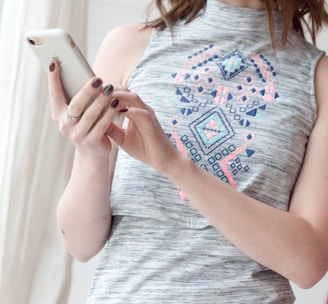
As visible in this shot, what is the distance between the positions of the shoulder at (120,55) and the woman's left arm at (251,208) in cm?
17

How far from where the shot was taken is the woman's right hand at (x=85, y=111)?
2.79ft

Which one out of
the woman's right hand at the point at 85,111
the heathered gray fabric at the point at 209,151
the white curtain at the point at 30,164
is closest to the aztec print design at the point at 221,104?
the heathered gray fabric at the point at 209,151

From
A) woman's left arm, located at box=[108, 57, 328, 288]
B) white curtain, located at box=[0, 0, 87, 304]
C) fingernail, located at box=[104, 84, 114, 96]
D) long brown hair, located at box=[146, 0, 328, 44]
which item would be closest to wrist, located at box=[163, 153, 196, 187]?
woman's left arm, located at box=[108, 57, 328, 288]

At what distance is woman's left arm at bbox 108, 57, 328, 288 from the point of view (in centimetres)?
90

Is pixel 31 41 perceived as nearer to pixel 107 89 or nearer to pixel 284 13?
pixel 107 89

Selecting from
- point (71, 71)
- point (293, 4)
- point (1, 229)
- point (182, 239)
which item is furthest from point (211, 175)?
point (1, 229)

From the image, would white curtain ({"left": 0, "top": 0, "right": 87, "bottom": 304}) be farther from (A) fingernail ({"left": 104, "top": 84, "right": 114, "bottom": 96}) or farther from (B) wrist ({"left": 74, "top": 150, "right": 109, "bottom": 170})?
(A) fingernail ({"left": 104, "top": 84, "right": 114, "bottom": 96})

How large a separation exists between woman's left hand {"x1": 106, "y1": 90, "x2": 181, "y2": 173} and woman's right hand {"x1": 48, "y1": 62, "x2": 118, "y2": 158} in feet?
0.05

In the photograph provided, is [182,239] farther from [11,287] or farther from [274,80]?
[11,287]

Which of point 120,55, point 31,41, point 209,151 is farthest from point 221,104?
point 31,41

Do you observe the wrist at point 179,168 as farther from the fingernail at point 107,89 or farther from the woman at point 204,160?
the fingernail at point 107,89

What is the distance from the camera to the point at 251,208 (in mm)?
936

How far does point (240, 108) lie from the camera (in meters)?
1.01

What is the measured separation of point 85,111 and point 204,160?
21 cm
